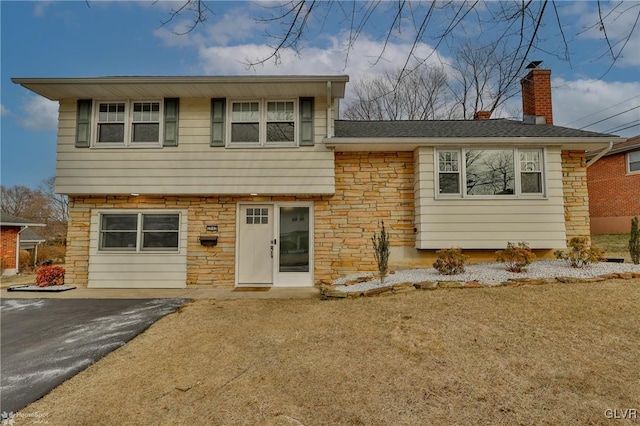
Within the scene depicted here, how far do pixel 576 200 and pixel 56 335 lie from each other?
1087 cm

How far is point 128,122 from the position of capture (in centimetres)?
778

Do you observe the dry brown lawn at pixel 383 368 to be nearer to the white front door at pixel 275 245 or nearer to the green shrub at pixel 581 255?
the green shrub at pixel 581 255

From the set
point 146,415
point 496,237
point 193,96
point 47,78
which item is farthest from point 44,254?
point 496,237

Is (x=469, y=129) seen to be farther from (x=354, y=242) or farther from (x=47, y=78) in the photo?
(x=47, y=78)

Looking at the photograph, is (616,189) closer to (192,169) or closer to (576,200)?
(576,200)

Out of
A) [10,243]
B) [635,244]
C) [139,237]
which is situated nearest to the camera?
[635,244]

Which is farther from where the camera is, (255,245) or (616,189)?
(616,189)

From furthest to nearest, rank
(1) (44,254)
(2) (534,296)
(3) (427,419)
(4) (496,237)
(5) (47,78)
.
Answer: (1) (44,254), (4) (496,237), (5) (47,78), (2) (534,296), (3) (427,419)

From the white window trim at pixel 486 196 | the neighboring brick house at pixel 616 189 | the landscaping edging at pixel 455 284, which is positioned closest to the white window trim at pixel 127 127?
the landscaping edging at pixel 455 284

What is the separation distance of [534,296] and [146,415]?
17.7ft

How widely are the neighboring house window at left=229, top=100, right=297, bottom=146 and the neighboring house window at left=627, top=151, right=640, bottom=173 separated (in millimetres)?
17337

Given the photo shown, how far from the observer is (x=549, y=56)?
97.3 inches

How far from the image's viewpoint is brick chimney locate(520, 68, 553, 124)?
8.84 metres

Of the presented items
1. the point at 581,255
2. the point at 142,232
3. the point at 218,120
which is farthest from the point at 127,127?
the point at 581,255
